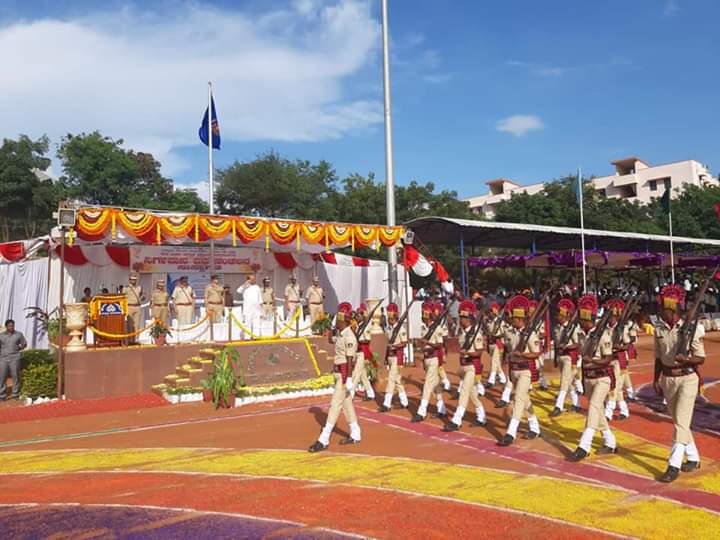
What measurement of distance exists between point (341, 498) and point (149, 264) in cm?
1472

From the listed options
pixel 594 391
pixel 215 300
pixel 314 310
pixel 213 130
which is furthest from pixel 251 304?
pixel 594 391

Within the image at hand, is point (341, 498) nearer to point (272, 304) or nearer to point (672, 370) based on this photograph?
point (672, 370)

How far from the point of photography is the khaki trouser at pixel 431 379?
33.6 ft

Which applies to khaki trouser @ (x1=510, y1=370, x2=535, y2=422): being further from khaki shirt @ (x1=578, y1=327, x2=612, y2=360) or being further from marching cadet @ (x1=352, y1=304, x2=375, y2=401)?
marching cadet @ (x1=352, y1=304, x2=375, y2=401)

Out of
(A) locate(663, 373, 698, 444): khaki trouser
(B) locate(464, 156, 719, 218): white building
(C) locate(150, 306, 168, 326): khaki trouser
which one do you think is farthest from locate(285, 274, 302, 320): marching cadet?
(B) locate(464, 156, 719, 218): white building

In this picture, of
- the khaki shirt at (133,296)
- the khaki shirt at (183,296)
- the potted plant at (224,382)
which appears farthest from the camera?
the khaki shirt at (183,296)

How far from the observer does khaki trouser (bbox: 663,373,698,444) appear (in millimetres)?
6570

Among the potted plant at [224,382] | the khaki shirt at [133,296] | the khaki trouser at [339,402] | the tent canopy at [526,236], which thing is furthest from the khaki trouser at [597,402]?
the khaki shirt at [133,296]

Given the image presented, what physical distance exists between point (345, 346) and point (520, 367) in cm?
251

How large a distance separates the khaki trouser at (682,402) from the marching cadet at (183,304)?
42.8 ft

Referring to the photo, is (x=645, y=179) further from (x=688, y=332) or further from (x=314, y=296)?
(x=688, y=332)

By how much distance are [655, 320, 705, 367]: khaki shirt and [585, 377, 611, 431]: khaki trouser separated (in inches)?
29.3

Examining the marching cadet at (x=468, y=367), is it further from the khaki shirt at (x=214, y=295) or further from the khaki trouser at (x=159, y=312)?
the khaki trouser at (x=159, y=312)

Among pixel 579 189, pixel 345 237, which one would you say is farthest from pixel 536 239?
pixel 345 237
